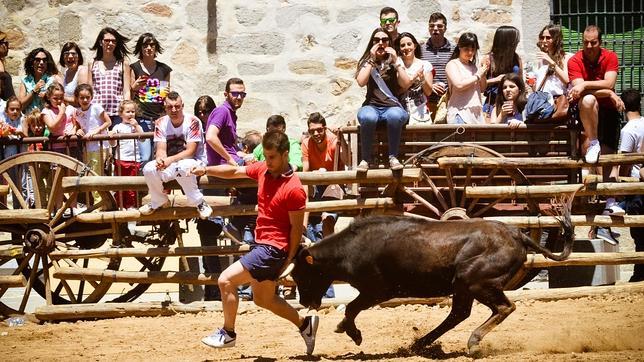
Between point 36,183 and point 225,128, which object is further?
A: point 36,183

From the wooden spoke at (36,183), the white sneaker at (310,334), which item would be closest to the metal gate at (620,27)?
the wooden spoke at (36,183)

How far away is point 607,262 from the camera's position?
12.0 m

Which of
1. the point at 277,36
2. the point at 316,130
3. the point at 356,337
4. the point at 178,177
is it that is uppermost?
the point at 277,36

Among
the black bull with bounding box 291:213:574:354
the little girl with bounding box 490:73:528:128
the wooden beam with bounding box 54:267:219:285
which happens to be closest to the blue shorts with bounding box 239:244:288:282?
the black bull with bounding box 291:213:574:354

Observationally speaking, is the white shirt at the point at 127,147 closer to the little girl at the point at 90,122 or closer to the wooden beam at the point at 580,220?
the little girl at the point at 90,122

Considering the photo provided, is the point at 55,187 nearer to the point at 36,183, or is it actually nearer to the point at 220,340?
the point at 36,183

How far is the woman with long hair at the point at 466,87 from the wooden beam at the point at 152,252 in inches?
106

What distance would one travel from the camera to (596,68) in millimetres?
12070

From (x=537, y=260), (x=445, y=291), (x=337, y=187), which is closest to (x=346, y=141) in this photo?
(x=337, y=187)

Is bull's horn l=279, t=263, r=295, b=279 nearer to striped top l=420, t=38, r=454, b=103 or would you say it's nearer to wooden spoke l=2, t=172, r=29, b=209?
striped top l=420, t=38, r=454, b=103

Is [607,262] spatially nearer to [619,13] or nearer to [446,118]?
[446,118]

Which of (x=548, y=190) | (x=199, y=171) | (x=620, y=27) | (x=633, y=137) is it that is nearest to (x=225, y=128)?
(x=199, y=171)

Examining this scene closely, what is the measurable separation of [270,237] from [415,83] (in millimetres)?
3778

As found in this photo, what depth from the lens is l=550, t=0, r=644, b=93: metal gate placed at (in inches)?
609
